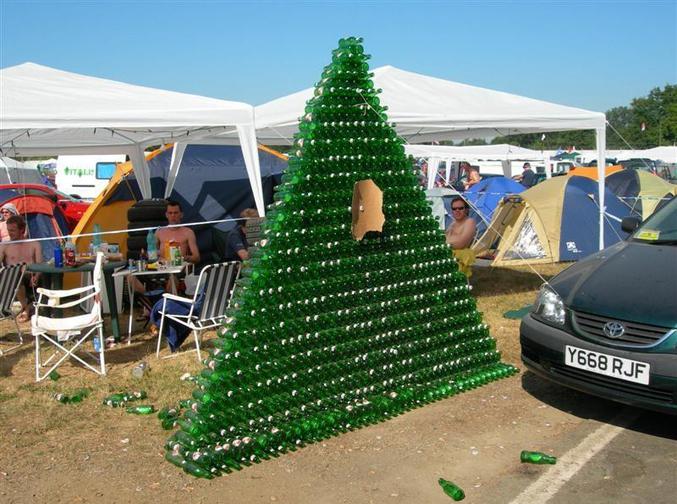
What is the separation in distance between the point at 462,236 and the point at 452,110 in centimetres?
168

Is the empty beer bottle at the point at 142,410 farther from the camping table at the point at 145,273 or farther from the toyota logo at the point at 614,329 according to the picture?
the toyota logo at the point at 614,329

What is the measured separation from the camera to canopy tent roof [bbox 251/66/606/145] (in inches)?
359

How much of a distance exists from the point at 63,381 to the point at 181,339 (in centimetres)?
121

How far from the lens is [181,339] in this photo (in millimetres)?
6977

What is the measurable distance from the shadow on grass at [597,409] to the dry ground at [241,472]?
144 millimetres

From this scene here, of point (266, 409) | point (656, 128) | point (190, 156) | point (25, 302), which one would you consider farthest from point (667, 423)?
point (656, 128)

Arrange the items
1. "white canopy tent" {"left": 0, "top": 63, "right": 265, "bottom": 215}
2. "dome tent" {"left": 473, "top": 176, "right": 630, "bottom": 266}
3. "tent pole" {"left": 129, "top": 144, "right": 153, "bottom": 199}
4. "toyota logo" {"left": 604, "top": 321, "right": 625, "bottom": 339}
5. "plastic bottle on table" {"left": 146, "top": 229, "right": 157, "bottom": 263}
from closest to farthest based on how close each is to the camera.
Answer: "toyota logo" {"left": 604, "top": 321, "right": 625, "bottom": 339} < "white canopy tent" {"left": 0, "top": 63, "right": 265, "bottom": 215} < "plastic bottle on table" {"left": 146, "top": 229, "right": 157, "bottom": 263} < "tent pole" {"left": 129, "top": 144, "right": 153, "bottom": 199} < "dome tent" {"left": 473, "top": 176, "right": 630, "bottom": 266}

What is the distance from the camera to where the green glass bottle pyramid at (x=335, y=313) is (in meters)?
4.42

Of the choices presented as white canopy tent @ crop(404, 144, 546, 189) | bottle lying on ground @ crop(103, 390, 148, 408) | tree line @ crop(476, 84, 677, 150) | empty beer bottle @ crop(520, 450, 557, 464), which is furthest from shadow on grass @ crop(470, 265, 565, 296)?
tree line @ crop(476, 84, 677, 150)

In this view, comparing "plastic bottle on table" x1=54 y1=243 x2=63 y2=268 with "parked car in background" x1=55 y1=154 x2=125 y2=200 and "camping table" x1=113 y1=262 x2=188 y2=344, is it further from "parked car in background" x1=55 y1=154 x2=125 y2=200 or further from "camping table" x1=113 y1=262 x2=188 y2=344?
"parked car in background" x1=55 y1=154 x2=125 y2=200

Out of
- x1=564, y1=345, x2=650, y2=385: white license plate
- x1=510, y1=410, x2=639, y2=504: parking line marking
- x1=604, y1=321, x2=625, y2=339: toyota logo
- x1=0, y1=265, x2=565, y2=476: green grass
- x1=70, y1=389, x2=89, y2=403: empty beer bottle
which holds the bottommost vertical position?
x1=510, y1=410, x2=639, y2=504: parking line marking

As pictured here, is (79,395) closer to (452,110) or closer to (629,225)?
(629,225)

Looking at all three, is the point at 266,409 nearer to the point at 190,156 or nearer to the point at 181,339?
the point at 181,339

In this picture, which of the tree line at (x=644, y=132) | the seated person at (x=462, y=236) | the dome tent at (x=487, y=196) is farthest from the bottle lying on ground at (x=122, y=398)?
the tree line at (x=644, y=132)
